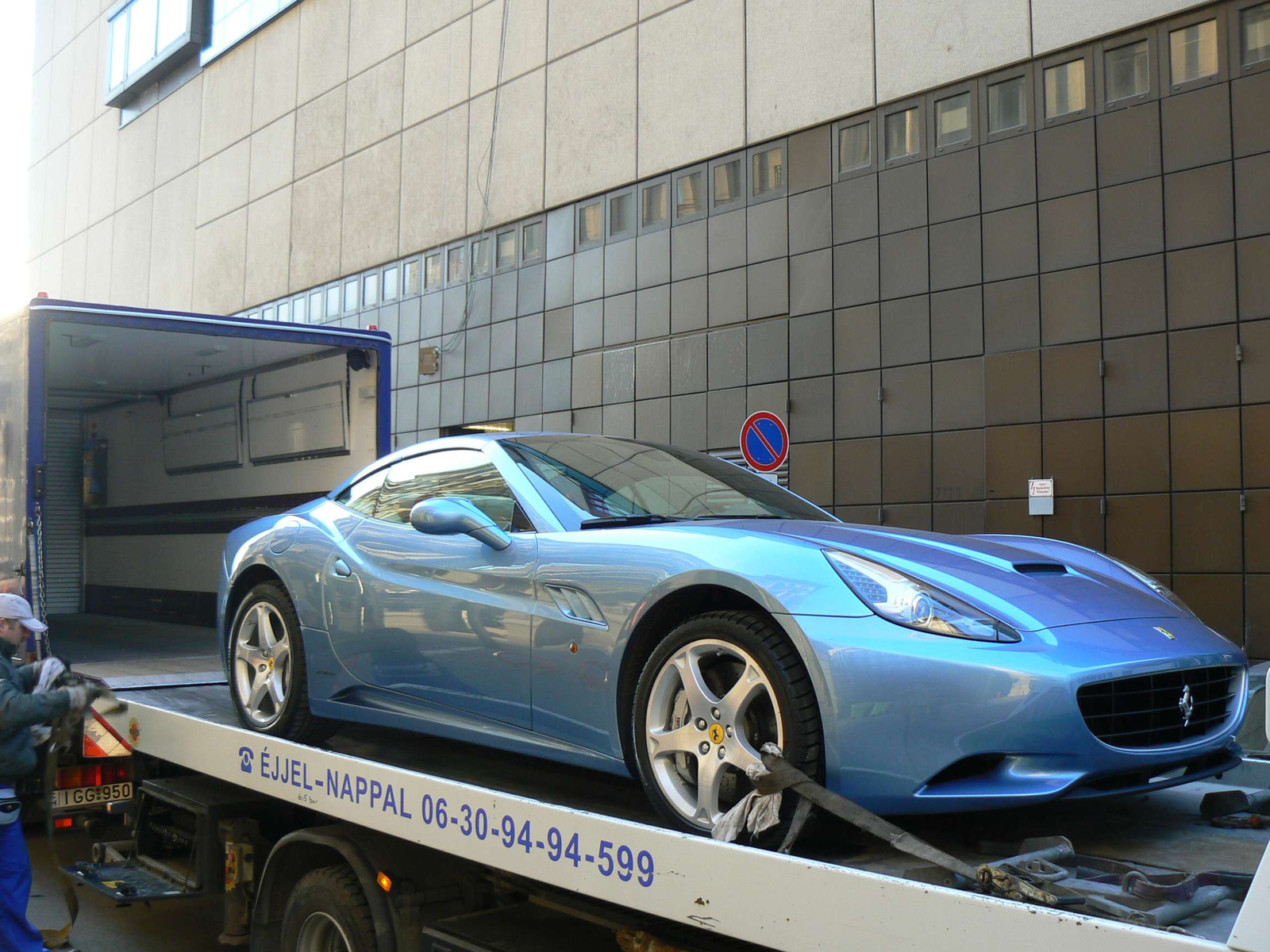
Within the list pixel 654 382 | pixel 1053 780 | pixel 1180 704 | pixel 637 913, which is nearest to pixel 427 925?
pixel 637 913

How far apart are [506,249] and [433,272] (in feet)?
7.57

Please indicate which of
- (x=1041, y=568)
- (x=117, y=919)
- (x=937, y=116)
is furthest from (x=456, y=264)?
(x=1041, y=568)

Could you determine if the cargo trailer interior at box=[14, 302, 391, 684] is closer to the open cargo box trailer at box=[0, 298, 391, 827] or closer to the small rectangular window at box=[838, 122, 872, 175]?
the open cargo box trailer at box=[0, 298, 391, 827]

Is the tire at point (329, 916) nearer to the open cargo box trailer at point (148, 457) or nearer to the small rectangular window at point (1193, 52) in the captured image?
the open cargo box trailer at point (148, 457)

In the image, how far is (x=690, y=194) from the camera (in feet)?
61.2

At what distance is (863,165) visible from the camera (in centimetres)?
1644

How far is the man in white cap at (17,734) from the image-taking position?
4.69 metres

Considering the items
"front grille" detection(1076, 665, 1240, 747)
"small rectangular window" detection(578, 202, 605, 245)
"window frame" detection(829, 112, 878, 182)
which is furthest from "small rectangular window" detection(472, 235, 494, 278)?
"front grille" detection(1076, 665, 1240, 747)

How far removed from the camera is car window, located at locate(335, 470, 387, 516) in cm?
477

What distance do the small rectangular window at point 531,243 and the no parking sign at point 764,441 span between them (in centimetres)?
1009

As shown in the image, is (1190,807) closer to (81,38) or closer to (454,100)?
(454,100)

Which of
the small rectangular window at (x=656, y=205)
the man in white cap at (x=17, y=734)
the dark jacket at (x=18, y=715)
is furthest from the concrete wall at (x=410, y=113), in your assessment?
the dark jacket at (x=18, y=715)

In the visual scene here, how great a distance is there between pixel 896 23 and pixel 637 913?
15.1 meters

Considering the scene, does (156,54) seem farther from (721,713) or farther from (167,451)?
(721,713)
